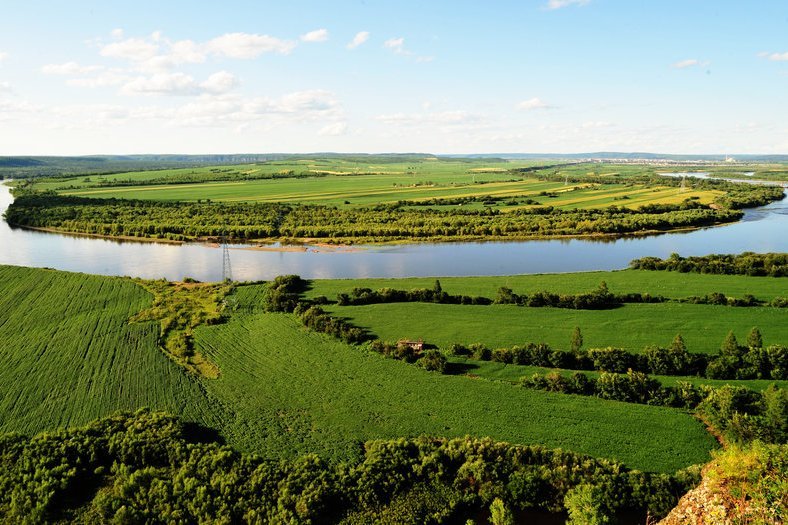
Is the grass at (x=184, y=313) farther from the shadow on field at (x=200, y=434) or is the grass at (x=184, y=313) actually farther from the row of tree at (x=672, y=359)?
the row of tree at (x=672, y=359)

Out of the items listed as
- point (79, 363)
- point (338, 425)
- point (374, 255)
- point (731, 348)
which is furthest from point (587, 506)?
point (374, 255)

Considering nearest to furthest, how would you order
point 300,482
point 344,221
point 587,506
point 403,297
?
point 587,506, point 300,482, point 403,297, point 344,221

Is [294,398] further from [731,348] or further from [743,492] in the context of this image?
[731,348]

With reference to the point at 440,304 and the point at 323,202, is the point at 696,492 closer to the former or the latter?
the point at 440,304

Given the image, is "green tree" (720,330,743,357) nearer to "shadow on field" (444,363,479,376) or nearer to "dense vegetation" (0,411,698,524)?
"dense vegetation" (0,411,698,524)

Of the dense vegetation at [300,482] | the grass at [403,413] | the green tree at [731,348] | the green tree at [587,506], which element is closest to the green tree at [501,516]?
the green tree at [587,506]

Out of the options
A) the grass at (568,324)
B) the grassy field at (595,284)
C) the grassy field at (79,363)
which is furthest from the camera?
the grassy field at (595,284)

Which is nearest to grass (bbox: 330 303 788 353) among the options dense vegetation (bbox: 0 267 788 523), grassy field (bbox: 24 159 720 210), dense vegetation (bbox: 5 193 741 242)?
dense vegetation (bbox: 0 267 788 523)
